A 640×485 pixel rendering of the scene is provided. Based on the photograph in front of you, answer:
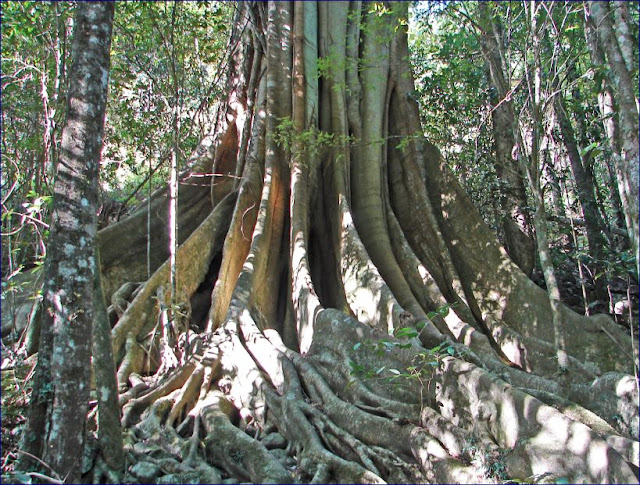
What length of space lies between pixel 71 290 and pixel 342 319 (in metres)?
2.55

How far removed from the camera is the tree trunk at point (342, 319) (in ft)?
11.7

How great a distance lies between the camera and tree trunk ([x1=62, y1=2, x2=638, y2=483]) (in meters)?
3.55

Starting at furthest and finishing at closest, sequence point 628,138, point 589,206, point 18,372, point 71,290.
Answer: point 589,206, point 18,372, point 628,138, point 71,290

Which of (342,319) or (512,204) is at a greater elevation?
(512,204)

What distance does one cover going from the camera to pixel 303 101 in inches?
305

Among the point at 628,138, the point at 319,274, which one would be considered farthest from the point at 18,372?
the point at 628,138

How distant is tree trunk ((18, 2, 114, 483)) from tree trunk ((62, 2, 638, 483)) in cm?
63

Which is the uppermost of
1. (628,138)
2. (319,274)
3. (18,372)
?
(628,138)

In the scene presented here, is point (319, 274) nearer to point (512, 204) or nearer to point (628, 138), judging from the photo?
point (512, 204)

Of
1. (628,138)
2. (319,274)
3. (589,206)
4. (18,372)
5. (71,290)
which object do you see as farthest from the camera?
(589,206)

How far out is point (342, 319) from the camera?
503 centimetres

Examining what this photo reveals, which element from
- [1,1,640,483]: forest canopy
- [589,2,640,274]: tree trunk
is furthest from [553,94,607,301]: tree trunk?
[589,2,640,274]: tree trunk

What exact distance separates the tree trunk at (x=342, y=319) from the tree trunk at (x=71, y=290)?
0.63m

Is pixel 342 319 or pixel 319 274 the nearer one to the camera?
pixel 342 319
